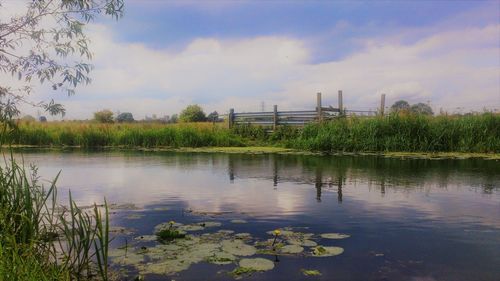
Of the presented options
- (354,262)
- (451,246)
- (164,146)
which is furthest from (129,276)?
(164,146)

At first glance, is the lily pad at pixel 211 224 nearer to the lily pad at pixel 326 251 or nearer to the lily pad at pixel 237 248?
the lily pad at pixel 237 248

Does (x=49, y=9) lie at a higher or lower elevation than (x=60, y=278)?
higher

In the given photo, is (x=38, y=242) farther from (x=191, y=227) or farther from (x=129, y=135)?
(x=129, y=135)

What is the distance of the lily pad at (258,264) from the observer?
448 cm

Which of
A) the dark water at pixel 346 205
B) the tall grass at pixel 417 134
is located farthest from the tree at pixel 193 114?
the dark water at pixel 346 205

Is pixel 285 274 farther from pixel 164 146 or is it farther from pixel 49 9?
pixel 164 146

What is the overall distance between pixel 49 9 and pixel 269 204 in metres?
5.05

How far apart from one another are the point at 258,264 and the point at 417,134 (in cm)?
1683

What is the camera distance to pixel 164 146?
83.4 feet

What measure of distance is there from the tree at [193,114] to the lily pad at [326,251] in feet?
128

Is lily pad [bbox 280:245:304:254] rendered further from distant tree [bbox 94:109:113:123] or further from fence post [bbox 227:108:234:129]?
distant tree [bbox 94:109:113:123]

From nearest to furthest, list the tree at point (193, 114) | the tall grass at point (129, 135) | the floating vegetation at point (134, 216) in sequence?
1. the floating vegetation at point (134, 216)
2. the tall grass at point (129, 135)
3. the tree at point (193, 114)

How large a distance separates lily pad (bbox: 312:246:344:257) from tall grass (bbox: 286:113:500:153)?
1533 cm

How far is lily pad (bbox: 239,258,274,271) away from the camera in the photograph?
4.48m
